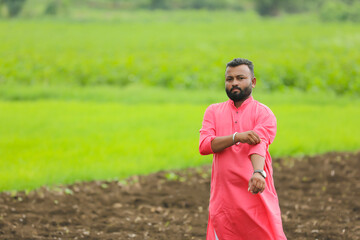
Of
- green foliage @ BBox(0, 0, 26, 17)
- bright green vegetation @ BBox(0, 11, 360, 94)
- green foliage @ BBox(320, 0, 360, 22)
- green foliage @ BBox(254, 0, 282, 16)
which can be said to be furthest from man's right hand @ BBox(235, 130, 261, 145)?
green foliage @ BBox(254, 0, 282, 16)

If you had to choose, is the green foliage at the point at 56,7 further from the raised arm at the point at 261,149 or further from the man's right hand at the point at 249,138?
the man's right hand at the point at 249,138

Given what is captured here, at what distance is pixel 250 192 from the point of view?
322cm

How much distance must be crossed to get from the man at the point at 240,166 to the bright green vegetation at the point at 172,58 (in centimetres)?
1310

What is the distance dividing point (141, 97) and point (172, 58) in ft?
20.2

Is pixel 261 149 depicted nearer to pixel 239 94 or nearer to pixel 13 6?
pixel 239 94

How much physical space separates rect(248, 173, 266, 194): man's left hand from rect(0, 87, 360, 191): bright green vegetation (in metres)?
4.40

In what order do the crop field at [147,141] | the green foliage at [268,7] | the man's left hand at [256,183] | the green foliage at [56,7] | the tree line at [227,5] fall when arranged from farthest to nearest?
the green foliage at [268,7], the green foliage at [56,7], the tree line at [227,5], the crop field at [147,141], the man's left hand at [256,183]

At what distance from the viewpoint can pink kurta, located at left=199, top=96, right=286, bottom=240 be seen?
3.22 m

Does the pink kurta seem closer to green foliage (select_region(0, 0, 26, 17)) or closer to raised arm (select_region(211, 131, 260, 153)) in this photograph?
raised arm (select_region(211, 131, 260, 153))

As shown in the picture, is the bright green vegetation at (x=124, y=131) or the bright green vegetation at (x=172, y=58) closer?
the bright green vegetation at (x=124, y=131)

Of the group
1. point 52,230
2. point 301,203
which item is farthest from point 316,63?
point 52,230

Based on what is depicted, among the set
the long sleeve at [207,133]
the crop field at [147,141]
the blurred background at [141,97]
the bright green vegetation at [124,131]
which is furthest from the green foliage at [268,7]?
the long sleeve at [207,133]

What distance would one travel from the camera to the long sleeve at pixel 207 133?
3.23 meters

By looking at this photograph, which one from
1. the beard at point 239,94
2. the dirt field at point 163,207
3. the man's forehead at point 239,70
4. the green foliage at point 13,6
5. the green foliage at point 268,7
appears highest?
the green foliage at point 268,7
